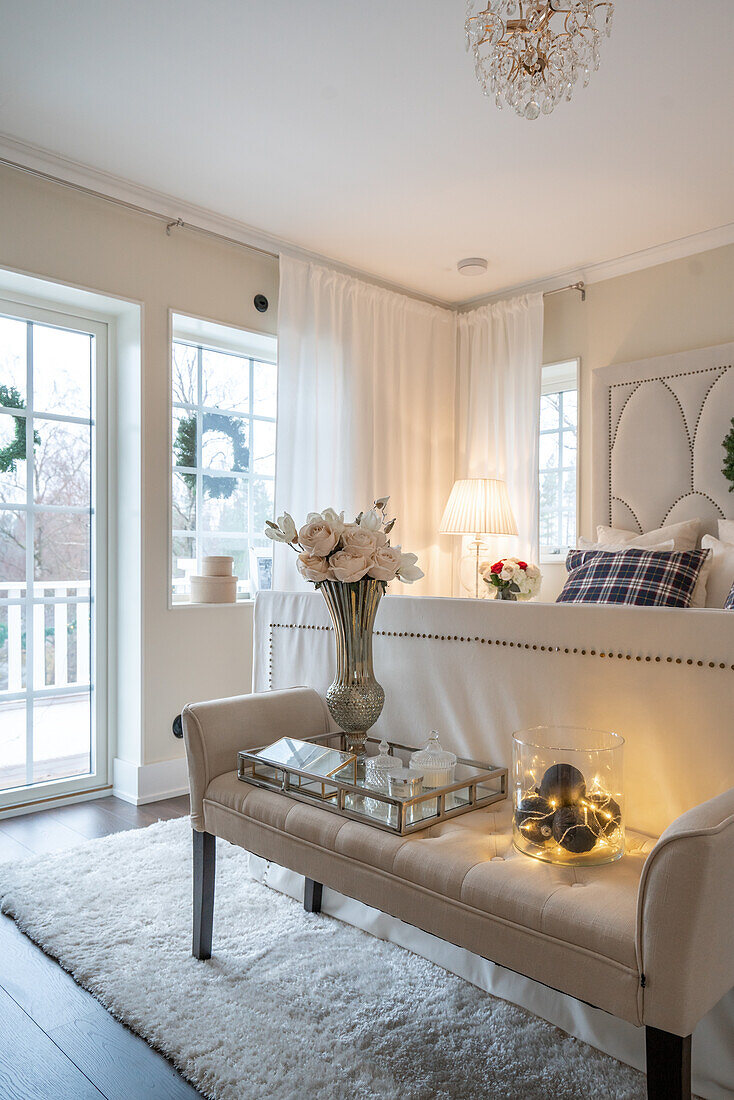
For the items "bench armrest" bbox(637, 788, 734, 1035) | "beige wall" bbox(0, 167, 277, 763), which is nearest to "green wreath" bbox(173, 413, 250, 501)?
"beige wall" bbox(0, 167, 277, 763)

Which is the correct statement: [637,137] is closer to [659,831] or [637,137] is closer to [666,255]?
[666,255]

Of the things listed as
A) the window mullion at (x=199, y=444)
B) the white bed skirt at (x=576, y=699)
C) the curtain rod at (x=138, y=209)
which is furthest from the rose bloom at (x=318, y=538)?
the curtain rod at (x=138, y=209)

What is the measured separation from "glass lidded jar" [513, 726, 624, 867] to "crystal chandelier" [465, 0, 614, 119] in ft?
5.03

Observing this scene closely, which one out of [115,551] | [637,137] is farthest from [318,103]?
[115,551]

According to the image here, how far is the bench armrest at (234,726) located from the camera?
2.02 meters

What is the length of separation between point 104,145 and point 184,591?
1.93 m

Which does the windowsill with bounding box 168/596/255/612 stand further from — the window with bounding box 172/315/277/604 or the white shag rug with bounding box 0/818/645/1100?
the white shag rug with bounding box 0/818/645/1100

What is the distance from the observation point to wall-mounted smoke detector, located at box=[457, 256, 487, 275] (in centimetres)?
420

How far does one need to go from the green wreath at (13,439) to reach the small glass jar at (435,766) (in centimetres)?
242

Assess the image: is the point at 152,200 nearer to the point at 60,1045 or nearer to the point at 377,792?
the point at 377,792

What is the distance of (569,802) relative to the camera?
1.50 metres

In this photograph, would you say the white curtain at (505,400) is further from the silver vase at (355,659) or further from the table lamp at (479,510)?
the silver vase at (355,659)

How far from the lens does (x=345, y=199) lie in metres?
3.51

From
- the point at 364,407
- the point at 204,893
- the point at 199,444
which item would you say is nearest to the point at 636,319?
the point at 364,407
